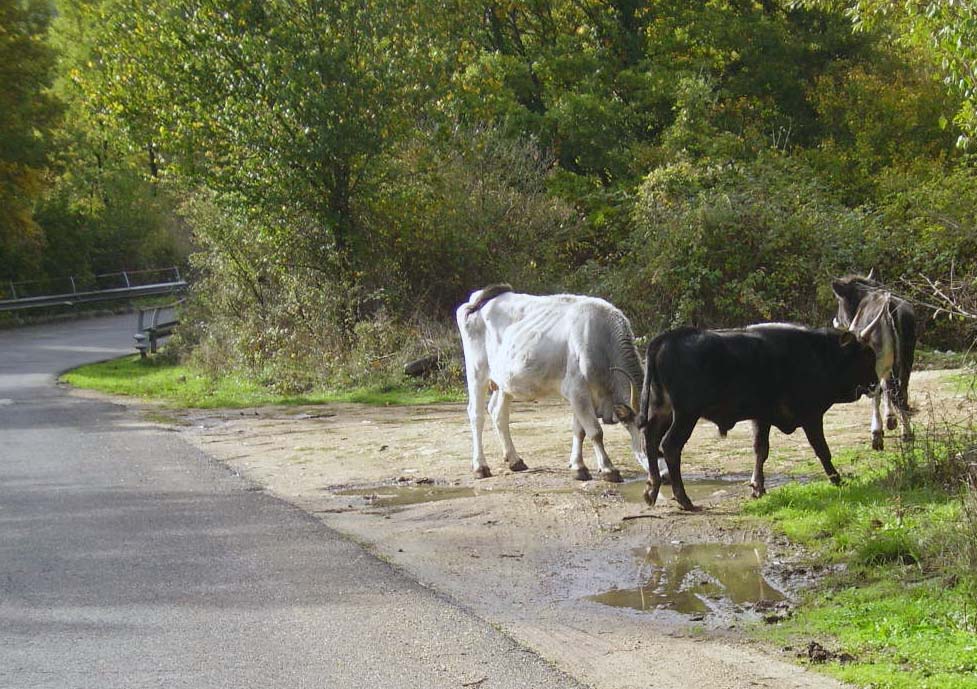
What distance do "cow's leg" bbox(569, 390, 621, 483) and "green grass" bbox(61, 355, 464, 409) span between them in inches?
341

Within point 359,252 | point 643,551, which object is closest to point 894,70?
point 359,252

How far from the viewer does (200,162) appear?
Result: 24.9 meters

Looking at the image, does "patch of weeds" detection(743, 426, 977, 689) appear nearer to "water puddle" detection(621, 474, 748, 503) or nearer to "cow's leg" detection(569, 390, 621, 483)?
"water puddle" detection(621, 474, 748, 503)

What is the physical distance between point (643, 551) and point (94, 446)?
33.5ft

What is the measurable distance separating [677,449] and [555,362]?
8.53 feet

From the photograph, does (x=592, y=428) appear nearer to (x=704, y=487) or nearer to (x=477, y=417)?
(x=704, y=487)

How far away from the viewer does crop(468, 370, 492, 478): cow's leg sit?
1342 cm

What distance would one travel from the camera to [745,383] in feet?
34.7

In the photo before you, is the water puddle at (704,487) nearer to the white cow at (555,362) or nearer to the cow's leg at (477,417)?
the white cow at (555,362)

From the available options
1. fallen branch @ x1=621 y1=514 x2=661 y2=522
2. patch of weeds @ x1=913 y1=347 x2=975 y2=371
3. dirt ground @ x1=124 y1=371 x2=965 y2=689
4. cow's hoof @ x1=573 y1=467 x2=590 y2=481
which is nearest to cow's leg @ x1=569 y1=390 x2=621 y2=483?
cow's hoof @ x1=573 y1=467 x2=590 y2=481

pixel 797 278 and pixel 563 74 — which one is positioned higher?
pixel 563 74

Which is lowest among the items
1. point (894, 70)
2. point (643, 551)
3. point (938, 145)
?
point (643, 551)

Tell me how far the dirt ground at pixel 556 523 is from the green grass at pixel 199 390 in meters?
2.68

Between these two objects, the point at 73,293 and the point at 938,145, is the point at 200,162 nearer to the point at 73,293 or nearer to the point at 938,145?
the point at 938,145
